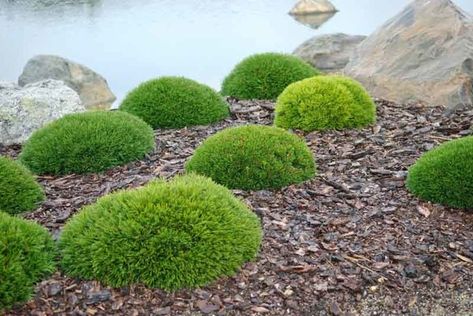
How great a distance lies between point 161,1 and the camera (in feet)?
104

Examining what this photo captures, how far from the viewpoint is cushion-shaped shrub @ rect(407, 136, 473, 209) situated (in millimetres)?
5652

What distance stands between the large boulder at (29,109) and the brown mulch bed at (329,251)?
1.97m

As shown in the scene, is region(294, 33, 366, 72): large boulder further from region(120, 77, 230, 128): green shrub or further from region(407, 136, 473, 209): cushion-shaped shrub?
region(407, 136, 473, 209): cushion-shaped shrub

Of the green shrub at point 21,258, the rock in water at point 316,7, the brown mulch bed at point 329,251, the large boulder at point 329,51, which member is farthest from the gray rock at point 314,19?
the green shrub at point 21,258

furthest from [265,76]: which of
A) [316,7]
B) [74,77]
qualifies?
[316,7]

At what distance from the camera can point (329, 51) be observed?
14.9 metres

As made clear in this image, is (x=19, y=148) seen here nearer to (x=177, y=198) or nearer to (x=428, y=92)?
(x=177, y=198)

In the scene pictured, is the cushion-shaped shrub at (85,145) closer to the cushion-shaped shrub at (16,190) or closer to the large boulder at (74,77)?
the cushion-shaped shrub at (16,190)

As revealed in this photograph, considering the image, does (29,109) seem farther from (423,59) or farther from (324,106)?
(423,59)

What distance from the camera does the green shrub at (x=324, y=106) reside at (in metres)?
8.00

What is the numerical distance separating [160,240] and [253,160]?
1.83 m

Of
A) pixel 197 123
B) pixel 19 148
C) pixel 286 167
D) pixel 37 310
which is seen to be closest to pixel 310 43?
pixel 197 123

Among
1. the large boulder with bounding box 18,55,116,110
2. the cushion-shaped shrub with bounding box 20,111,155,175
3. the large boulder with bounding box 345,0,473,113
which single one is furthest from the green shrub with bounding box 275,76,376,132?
the large boulder with bounding box 18,55,116,110

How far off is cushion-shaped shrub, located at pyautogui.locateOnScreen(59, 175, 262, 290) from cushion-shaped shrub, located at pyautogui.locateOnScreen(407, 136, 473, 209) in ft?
6.28
